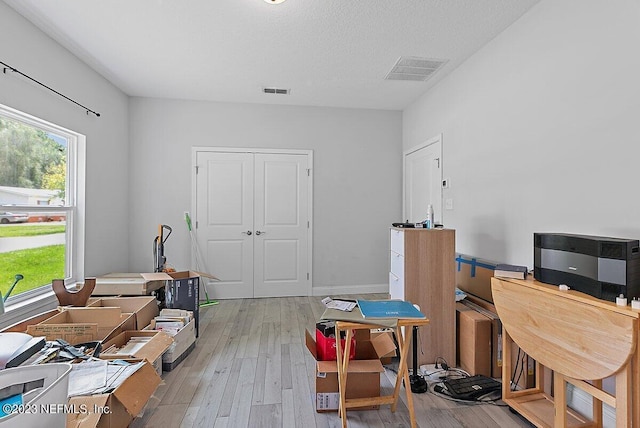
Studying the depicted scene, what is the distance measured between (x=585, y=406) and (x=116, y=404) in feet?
8.40

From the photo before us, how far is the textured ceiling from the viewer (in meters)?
2.29

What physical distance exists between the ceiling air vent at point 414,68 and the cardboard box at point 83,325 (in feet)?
10.9

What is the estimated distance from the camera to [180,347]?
8.34 feet

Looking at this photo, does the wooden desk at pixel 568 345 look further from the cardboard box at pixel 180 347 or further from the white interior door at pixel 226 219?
the white interior door at pixel 226 219

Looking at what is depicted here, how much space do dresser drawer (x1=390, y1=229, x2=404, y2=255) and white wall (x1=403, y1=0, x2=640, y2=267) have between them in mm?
864

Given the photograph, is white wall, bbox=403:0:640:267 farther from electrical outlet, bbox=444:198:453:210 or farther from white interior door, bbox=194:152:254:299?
white interior door, bbox=194:152:254:299

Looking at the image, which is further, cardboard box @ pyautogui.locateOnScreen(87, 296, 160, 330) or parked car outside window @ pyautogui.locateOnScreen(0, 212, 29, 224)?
cardboard box @ pyautogui.locateOnScreen(87, 296, 160, 330)

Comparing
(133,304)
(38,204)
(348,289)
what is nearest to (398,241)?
(348,289)

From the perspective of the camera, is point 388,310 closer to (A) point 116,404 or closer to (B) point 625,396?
(B) point 625,396

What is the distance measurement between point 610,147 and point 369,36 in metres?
1.87

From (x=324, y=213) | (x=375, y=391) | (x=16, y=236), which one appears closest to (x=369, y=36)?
(x=324, y=213)

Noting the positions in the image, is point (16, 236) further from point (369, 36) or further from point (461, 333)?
point (461, 333)

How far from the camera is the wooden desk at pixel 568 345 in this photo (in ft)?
4.11

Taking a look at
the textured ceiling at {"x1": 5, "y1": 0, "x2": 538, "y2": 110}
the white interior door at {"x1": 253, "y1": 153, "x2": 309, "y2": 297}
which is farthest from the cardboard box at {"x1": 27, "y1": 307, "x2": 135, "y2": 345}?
the textured ceiling at {"x1": 5, "y1": 0, "x2": 538, "y2": 110}
